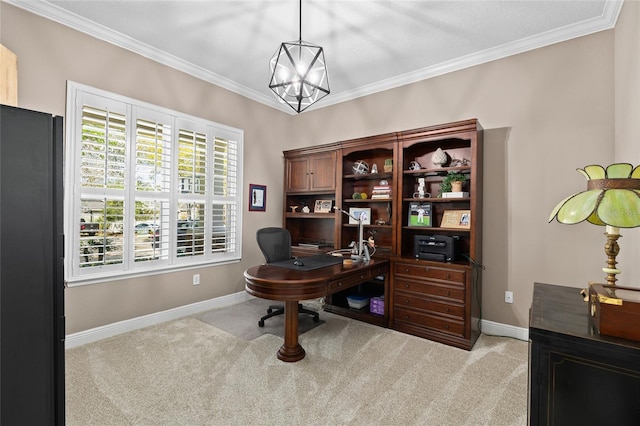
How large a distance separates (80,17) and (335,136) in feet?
10.2

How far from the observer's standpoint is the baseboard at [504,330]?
3.00 metres

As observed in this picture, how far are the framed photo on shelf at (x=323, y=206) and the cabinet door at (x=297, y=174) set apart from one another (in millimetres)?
310

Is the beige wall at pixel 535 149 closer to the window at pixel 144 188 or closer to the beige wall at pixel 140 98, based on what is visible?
the beige wall at pixel 140 98

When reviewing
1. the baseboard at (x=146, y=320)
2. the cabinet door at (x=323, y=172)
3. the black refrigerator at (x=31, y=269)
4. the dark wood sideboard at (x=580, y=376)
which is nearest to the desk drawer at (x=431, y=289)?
the cabinet door at (x=323, y=172)

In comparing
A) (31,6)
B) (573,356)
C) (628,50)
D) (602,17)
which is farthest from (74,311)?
(602,17)

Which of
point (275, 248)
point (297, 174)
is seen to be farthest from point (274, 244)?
point (297, 174)

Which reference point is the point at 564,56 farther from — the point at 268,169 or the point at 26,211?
the point at 26,211

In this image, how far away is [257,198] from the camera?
445 cm

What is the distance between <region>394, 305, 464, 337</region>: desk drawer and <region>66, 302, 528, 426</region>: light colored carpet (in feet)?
0.55

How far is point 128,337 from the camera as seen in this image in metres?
2.96

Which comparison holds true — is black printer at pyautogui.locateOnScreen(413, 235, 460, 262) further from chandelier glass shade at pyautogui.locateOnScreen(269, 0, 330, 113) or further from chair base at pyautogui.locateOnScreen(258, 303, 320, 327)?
chandelier glass shade at pyautogui.locateOnScreen(269, 0, 330, 113)

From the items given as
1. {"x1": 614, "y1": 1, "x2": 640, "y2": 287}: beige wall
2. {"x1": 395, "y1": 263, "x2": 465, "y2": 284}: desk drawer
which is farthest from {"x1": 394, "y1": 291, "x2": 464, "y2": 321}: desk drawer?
{"x1": 614, "y1": 1, "x2": 640, "y2": 287}: beige wall

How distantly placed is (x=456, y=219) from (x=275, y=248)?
2.08 meters

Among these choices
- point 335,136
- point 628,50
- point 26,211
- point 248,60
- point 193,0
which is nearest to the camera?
point 26,211
